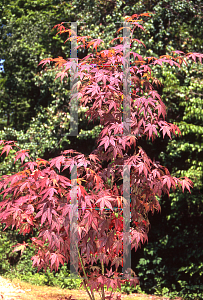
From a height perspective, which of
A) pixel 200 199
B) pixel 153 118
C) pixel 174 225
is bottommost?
pixel 174 225

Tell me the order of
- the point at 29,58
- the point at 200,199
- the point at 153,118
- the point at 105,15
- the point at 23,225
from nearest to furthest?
the point at 23,225
the point at 153,118
the point at 200,199
the point at 105,15
the point at 29,58

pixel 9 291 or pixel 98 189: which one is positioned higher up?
pixel 98 189

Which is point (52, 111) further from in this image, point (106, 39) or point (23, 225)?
point (23, 225)

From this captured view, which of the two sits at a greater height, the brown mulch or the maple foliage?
the maple foliage

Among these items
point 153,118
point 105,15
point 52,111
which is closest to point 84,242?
point 153,118

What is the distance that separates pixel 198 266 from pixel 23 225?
4288 millimetres

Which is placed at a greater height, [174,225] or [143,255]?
[174,225]

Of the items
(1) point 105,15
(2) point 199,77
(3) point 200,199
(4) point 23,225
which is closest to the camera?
(4) point 23,225

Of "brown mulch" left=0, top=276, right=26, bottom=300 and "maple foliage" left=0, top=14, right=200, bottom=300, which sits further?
"brown mulch" left=0, top=276, right=26, bottom=300

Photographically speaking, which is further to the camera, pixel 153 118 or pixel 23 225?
pixel 153 118

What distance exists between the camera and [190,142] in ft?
19.7

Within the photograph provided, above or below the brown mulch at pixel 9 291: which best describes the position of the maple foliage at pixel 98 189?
above

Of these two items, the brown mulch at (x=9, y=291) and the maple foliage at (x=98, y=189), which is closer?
the maple foliage at (x=98, y=189)

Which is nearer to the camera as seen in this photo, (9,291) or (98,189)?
(98,189)
